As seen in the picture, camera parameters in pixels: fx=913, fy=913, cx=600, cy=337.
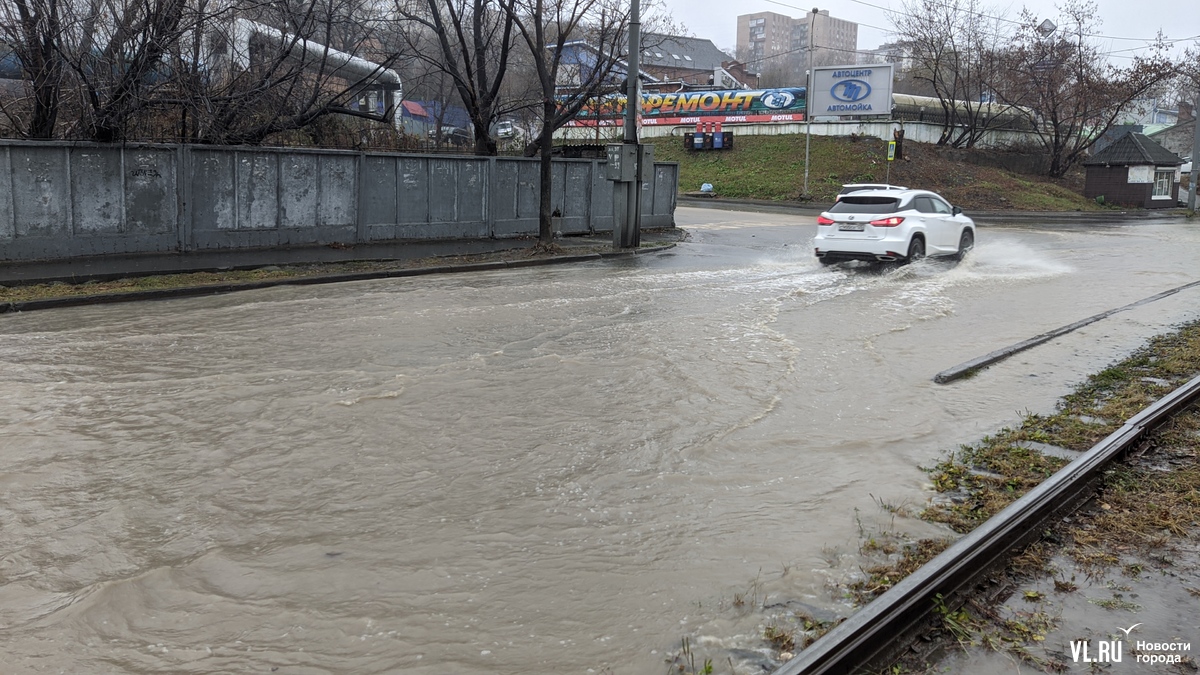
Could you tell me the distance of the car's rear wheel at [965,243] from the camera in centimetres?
1889

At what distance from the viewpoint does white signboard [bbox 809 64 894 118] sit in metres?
45.2

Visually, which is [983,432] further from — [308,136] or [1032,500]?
[308,136]

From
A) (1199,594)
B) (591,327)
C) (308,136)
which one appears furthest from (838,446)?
(308,136)

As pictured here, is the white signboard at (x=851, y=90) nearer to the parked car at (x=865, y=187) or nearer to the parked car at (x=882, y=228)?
the parked car at (x=865, y=187)

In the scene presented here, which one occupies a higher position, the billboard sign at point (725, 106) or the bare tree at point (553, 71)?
the billboard sign at point (725, 106)

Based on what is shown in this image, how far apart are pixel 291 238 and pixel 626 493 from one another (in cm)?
1310

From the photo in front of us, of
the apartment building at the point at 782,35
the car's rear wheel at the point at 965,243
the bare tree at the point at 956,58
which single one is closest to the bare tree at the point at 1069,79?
the bare tree at the point at 956,58

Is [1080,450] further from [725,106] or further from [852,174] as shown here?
[725,106]

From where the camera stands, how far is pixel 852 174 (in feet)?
144

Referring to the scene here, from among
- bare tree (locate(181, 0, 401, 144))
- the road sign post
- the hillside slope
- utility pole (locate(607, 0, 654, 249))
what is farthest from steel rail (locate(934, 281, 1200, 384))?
the hillside slope

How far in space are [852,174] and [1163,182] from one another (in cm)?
1856

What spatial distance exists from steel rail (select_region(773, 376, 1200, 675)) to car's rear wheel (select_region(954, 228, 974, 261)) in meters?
13.5

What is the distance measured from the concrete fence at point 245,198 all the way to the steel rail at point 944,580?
552 inches

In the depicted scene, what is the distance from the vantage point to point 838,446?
22.1ft
